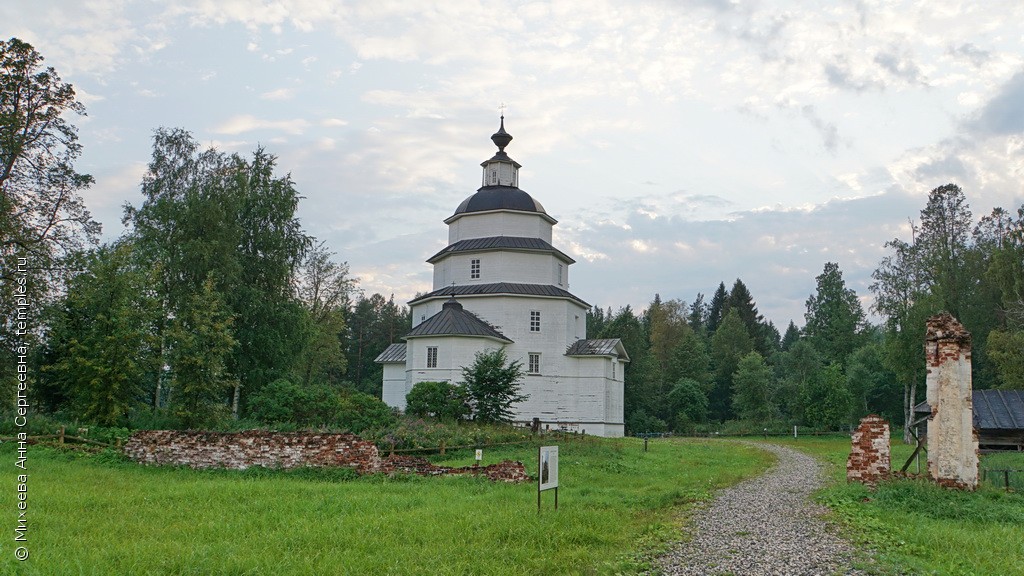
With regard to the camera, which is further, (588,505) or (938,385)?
(938,385)

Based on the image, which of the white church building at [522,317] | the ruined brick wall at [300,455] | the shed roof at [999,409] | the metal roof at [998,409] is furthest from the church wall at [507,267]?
the ruined brick wall at [300,455]

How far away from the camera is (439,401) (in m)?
30.9

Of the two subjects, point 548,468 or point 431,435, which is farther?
point 431,435

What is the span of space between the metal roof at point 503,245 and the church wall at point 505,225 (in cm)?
37

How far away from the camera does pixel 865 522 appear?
37.9 ft

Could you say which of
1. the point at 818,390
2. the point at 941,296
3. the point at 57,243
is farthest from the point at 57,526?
the point at 818,390

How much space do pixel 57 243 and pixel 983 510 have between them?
86.7 ft

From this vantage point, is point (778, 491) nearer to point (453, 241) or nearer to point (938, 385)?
point (938, 385)

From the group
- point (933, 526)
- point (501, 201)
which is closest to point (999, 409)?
point (933, 526)

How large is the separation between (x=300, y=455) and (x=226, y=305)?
44.3ft

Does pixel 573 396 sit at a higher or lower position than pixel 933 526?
higher

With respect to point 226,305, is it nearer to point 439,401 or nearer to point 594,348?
point 439,401

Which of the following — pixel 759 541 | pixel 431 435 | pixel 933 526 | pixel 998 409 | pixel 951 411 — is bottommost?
pixel 759 541

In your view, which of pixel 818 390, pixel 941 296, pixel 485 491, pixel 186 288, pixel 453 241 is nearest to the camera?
pixel 485 491
